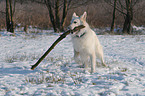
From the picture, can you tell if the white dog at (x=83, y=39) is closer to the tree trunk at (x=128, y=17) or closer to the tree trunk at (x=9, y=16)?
the tree trunk at (x=128, y=17)

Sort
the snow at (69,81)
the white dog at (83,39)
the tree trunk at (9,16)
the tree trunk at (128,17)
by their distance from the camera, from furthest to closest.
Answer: the tree trunk at (9,16) < the tree trunk at (128,17) < the white dog at (83,39) < the snow at (69,81)

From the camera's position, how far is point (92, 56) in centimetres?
465

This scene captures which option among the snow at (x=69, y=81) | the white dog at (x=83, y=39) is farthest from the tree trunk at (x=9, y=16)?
the white dog at (x=83, y=39)

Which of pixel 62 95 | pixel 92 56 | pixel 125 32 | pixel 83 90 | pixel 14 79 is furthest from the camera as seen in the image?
pixel 125 32

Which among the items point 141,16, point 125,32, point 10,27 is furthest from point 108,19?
point 10,27

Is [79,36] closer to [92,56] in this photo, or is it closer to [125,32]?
[92,56]

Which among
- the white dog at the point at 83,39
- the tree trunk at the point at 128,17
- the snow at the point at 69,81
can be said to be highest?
the tree trunk at the point at 128,17

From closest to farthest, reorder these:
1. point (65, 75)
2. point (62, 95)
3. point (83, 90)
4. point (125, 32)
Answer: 1. point (62, 95)
2. point (83, 90)
3. point (65, 75)
4. point (125, 32)

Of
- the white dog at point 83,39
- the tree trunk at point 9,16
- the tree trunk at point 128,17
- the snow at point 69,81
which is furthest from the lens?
the tree trunk at point 9,16

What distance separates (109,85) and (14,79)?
225cm

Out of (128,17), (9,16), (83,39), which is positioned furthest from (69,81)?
(9,16)

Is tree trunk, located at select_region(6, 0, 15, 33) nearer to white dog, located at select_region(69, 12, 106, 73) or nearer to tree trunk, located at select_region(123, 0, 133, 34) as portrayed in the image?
tree trunk, located at select_region(123, 0, 133, 34)

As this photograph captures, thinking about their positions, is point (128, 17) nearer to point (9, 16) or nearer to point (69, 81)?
point (9, 16)

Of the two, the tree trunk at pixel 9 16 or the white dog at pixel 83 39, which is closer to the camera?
the white dog at pixel 83 39
